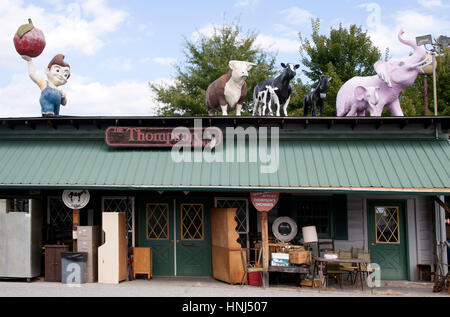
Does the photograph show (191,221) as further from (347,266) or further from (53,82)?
(53,82)

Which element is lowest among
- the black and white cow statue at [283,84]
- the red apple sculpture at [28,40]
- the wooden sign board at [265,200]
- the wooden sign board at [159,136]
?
the wooden sign board at [265,200]

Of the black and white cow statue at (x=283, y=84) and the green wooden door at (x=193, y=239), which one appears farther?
the black and white cow statue at (x=283, y=84)

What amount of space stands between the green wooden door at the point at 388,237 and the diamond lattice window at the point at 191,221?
5.10 meters

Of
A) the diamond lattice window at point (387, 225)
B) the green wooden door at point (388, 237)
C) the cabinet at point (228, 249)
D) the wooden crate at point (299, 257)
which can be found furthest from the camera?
the diamond lattice window at point (387, 225)

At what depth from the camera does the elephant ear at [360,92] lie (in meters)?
14.2

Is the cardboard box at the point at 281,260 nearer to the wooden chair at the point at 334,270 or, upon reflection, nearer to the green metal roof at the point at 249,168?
the wooden chair at the point at 334,270

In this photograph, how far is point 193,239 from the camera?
12852mm

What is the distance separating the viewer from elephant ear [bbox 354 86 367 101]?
561 inches

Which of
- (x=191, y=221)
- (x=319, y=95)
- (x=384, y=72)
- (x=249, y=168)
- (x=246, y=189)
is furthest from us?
(x=319, y=95)

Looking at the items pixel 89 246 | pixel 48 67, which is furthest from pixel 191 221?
pixel 48 67

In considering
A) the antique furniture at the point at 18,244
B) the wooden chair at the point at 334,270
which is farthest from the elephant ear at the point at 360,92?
the antique furniture at the point at 18,244

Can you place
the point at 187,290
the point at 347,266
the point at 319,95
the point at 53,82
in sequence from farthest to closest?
1. the point at 319,95
2. the point at 53,82
3. the point at 347,266
4. the point at 187,290

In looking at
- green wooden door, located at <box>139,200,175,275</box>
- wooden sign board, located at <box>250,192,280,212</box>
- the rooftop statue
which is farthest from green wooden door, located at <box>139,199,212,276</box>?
the rooftop statue

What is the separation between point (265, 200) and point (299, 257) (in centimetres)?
175
